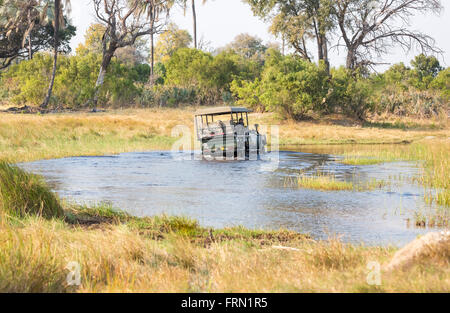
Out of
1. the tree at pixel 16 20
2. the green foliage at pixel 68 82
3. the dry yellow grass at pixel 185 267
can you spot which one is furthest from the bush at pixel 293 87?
the dry yellow grass at pixel 185 267

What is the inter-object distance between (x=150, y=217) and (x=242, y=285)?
17.9ft

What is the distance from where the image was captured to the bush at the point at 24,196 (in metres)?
9.40

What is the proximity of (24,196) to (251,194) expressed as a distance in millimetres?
6031

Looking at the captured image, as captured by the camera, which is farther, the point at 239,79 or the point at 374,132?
the point at 239,79

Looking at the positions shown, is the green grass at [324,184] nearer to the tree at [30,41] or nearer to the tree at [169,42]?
the tree at [30,41]

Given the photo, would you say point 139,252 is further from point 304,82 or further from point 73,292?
point 304,82

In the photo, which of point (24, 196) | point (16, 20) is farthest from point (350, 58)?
point (24, 196)

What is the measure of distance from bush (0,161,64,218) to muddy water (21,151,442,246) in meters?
1.89

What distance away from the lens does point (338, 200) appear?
13.0m

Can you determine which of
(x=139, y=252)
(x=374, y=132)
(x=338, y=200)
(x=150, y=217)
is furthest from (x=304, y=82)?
(x=139, y=252)

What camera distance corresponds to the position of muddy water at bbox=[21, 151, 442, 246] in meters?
10.3

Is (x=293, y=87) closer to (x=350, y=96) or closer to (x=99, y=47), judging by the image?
(x=350, y=96)

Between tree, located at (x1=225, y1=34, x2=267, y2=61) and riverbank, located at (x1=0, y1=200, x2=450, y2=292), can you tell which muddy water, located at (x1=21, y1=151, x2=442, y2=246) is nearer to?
riverbank, located at (x1=0, y1=200, x2=450, y2=292)

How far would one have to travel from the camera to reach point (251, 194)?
13945mm
